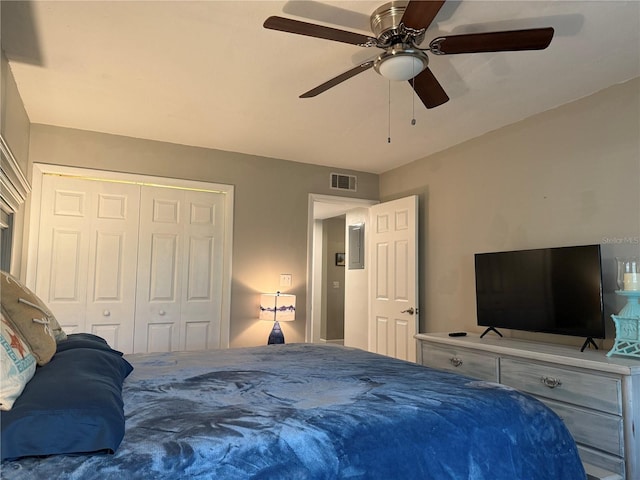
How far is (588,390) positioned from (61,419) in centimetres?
252

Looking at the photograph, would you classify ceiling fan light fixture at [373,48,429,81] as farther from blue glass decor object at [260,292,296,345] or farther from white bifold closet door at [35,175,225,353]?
white bifold closet door at [35,175,225,353]

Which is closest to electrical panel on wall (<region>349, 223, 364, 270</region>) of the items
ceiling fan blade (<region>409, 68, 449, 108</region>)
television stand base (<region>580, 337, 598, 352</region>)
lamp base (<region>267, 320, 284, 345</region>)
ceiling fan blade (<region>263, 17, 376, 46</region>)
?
lamp base (<region>267, 320, 284, 345</region>)

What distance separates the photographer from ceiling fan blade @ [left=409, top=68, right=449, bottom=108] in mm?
2264

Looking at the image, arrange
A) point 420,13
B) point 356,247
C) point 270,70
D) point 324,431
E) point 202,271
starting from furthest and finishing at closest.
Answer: point 356,247 < point 202,271 < point 270,70 < point 420,13 < point 324,431

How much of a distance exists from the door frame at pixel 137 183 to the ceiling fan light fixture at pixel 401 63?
2596 millimetres

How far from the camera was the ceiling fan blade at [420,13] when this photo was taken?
1651 millimetres

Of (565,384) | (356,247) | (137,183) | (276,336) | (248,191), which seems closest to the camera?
(565,384)

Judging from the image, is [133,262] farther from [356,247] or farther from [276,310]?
[356,247]

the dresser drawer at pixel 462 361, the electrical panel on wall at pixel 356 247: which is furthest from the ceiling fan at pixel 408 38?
the electrical panel on wall at pixel 356 247

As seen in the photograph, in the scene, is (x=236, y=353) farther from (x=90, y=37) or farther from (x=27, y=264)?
(x=27, y=264)

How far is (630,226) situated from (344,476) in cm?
251

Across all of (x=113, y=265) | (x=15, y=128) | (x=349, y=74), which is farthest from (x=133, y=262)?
(x=349, y=74)

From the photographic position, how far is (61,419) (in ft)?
3.45

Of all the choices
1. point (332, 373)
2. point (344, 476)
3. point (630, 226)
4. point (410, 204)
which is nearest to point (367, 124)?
point (410, 204)
